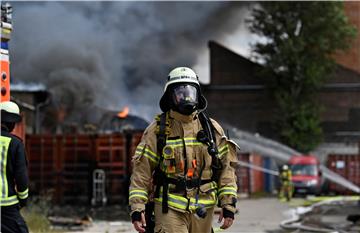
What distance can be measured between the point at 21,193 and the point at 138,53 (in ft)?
98.2

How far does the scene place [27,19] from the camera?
1188 inches

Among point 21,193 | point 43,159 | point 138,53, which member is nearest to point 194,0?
point 138,53

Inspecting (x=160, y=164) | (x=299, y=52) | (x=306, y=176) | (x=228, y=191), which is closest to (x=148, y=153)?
(x=160, y=164)

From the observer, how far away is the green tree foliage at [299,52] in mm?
33219

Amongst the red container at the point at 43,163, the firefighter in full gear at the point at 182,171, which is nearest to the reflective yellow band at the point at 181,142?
the firefighter in full gear at the point at 182,171

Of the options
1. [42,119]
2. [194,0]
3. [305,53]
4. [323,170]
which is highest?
[194,0]

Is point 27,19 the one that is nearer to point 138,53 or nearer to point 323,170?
point 138,53

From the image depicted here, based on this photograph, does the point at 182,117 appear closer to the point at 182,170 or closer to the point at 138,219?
the point at 182,170

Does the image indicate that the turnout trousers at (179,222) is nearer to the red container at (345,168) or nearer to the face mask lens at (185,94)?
the face mask lens at (185,94)

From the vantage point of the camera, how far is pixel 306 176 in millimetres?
25734

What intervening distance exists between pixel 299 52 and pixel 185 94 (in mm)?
30055

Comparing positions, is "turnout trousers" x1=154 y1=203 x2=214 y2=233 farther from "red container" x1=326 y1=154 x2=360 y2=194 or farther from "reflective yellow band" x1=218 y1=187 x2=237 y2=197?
Result: "red container" x1=326 y1=154 x2=360 y2=194

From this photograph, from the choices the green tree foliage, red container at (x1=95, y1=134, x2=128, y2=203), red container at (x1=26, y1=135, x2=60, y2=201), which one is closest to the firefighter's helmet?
red container at (x1=95, y1=134, x2=128, y2=203)

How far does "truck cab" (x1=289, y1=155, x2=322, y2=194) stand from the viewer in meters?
25.4
